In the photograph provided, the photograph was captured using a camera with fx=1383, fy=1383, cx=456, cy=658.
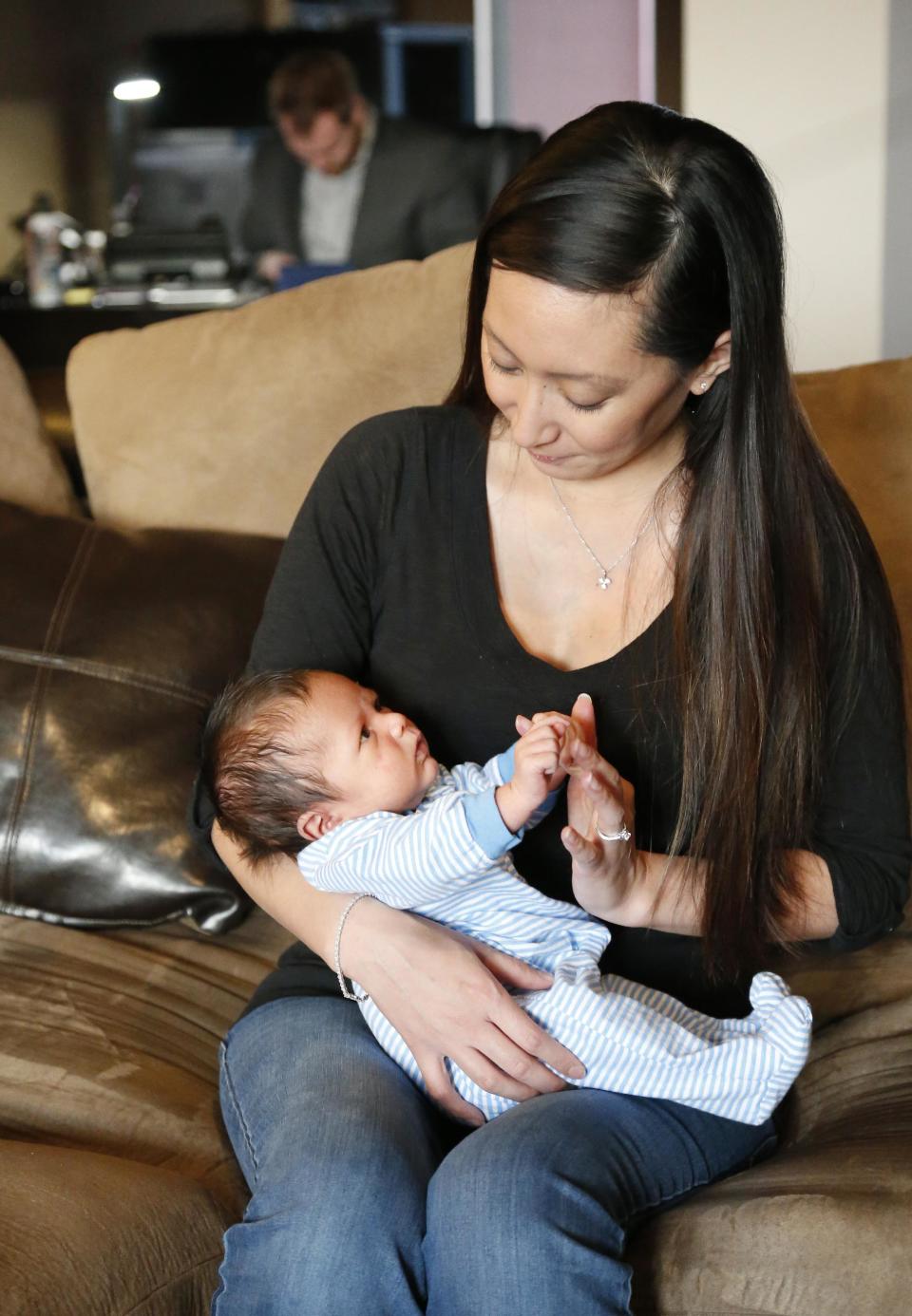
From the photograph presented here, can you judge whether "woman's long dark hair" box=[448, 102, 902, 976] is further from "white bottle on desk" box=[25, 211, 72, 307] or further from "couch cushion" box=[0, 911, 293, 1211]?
"white bottle on desk" box=[25, 211, 72, 307]

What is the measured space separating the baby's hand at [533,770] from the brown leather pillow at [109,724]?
61cm

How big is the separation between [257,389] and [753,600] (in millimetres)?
806

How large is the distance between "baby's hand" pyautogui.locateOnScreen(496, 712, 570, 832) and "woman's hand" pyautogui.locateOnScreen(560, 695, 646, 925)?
0.05 ft

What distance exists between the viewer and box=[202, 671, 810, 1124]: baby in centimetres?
120

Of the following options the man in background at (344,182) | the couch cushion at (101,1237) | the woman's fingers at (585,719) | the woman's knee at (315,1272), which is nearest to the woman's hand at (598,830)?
the woman's fingers at (585,719)

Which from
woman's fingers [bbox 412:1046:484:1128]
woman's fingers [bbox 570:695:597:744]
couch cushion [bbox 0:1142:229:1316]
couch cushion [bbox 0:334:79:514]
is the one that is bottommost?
couch cushion [bbox 0:1142:229:1316]

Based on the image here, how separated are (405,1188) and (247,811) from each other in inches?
15.1

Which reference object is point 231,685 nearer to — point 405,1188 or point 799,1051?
point 405,1188

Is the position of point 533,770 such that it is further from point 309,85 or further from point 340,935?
point 309,85

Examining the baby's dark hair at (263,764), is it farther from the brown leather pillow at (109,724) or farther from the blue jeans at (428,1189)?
the brown leather pillow at (109,724)

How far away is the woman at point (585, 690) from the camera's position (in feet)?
3.70

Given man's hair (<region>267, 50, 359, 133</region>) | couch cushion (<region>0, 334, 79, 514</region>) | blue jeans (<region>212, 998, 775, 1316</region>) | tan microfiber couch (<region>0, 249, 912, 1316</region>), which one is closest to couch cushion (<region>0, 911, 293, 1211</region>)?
tan microfiber couch (<region>0, 249, 912, 1316</region>)

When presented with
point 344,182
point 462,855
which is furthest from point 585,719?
point 344,182

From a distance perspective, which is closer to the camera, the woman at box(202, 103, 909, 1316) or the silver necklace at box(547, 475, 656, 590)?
the woman at box(202, 103, 909, 1316)
